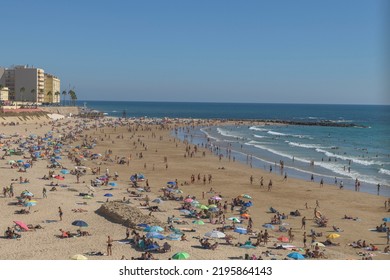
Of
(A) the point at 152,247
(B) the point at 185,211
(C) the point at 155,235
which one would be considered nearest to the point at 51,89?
(B) the point at 185,211

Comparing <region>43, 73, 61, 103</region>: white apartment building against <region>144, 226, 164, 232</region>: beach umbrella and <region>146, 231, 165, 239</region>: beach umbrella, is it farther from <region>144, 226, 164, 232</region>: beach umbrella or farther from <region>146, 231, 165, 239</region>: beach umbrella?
A: <region>146, 231, 165, 239</region>: beach umbrella

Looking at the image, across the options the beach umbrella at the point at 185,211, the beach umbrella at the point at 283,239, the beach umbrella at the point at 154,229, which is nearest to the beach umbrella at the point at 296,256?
the beach umbrella at the point at 283,239

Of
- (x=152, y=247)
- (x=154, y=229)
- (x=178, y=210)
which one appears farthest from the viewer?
(x=178, y=210)

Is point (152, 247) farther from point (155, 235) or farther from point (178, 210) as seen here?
point (178, 210)

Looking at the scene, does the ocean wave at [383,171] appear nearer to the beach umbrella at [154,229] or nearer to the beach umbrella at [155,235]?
the beach umbrella at [154,229]
